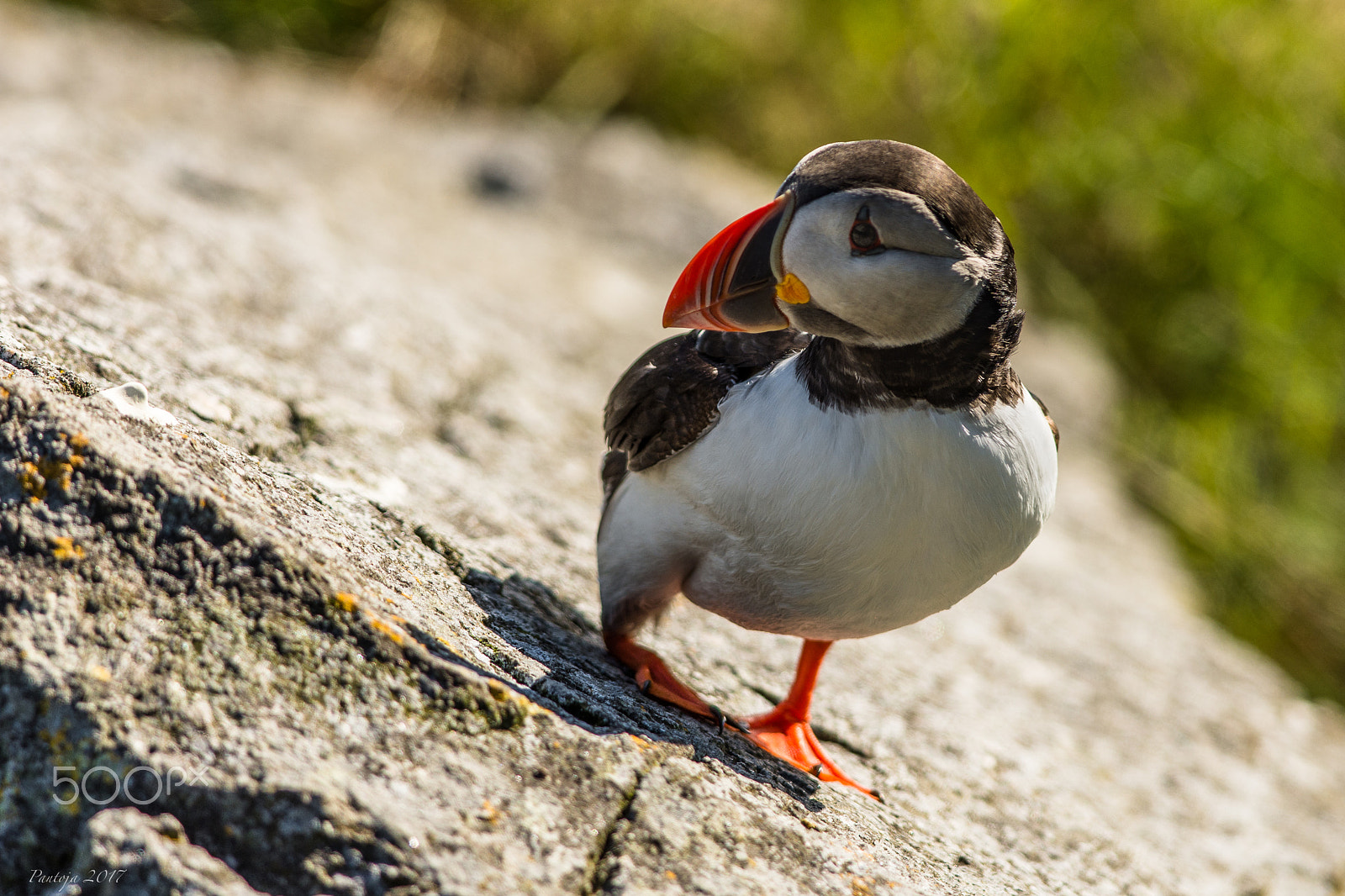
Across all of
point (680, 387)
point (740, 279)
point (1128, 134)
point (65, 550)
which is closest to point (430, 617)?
point (65, 550)

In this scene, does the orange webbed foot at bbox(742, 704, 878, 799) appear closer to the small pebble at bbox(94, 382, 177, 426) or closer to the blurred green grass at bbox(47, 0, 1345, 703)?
the small pebble at bbox(94, 382, 177, 426)

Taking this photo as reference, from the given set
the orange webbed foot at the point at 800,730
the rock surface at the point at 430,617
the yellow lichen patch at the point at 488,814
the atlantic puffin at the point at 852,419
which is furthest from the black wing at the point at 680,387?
the yellow lichen patch at the point at 488,814

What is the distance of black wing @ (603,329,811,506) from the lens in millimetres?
2996

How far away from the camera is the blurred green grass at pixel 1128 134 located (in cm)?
713

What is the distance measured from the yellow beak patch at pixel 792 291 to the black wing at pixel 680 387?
1.60 feet

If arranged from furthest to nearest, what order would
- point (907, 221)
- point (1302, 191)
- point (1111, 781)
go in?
1. point (1302, 191)
2. point (1111, 781)
3. point (907, 221)

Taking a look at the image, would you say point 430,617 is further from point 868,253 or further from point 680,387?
point 868,253

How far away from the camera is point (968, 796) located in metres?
3.49

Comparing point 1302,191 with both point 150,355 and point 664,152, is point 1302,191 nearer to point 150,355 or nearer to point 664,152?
point 664,152

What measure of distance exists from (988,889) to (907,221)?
171cm

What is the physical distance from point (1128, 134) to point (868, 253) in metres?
6.69

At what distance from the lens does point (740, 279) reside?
262 cm

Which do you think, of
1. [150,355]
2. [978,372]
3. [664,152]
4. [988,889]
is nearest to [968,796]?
[988,889]

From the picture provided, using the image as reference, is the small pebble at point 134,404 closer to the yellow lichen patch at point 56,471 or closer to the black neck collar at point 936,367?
the yellow lichen patch at point 56,471
